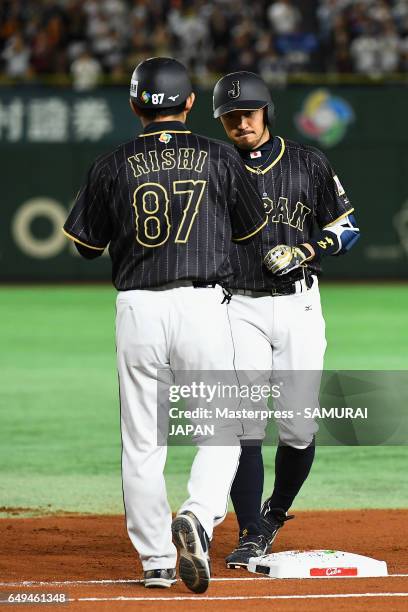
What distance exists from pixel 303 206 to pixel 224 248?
90cm

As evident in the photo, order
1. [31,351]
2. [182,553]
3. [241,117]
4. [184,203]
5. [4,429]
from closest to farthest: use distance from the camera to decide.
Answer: [182,553]
[184,203]
[241,117]
[4,429]
[31,351]

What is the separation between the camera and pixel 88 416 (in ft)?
35.4

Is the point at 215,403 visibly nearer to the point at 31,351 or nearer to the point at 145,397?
the point at 145,397

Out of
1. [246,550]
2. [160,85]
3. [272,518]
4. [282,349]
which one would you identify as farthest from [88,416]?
[160,85]

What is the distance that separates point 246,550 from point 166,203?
1697 mm

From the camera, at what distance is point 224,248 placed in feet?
17.3

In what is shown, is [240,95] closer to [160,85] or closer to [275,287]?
[160,85]

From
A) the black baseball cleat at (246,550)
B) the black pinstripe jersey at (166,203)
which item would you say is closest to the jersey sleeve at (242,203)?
the black pinstripe jersey at (166,203)

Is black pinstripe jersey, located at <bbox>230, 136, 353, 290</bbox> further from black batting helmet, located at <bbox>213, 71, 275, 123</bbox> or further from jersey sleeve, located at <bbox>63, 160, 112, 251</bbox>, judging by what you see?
jersey sleeve, located at <bbox>63, 160, 112, 251</bbox>

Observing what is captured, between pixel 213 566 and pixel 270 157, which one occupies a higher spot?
pixel 270 157

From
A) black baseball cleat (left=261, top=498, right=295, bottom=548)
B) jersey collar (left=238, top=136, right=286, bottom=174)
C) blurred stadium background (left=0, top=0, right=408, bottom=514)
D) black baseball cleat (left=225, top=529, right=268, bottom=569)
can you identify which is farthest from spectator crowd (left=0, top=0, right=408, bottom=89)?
black baseball cleat (left=225, top=529, right=268, bottom=569)

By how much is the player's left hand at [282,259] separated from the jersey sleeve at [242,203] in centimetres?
30

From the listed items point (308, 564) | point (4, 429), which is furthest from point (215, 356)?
point (4, 429)

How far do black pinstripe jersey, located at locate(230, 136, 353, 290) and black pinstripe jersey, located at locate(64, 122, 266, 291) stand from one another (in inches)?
25.3
